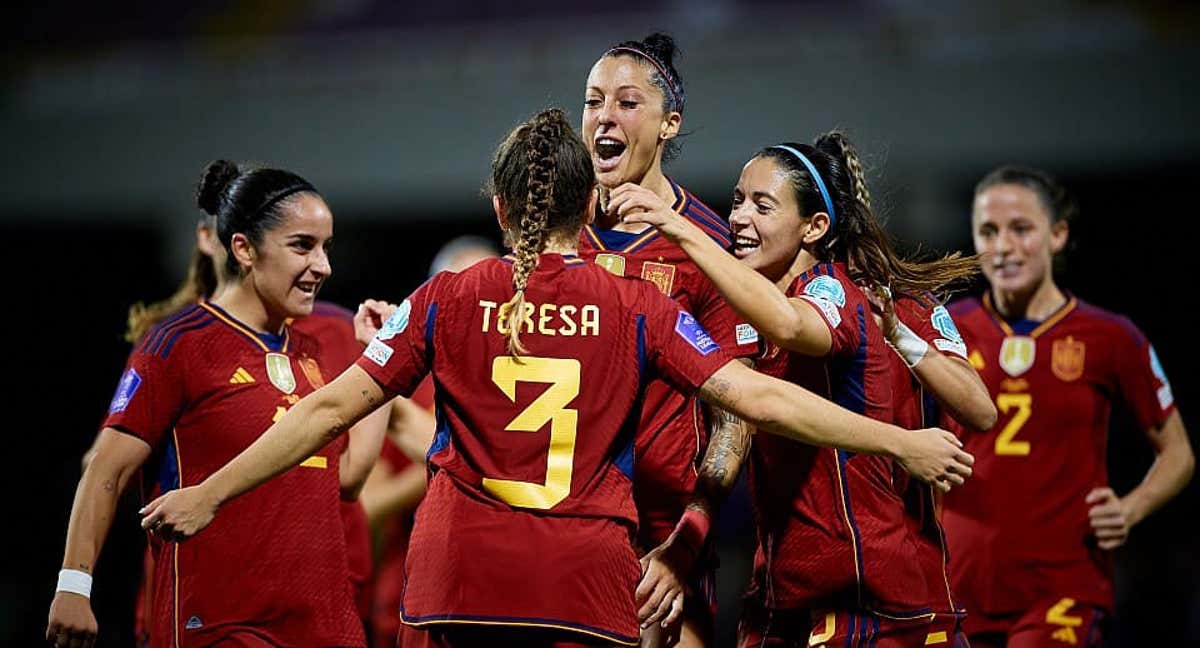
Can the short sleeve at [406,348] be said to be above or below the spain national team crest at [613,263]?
below

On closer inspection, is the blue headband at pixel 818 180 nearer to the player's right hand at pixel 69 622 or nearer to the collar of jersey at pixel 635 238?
the collar of jersey at pixel 635 238

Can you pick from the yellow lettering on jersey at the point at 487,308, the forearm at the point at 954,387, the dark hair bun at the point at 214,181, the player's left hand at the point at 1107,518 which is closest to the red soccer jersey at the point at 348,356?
the dark hair bun at the point at 214,181

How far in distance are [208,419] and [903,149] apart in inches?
360

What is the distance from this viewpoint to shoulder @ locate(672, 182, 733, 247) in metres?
4.50

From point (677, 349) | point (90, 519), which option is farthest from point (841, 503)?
point (90, 519)

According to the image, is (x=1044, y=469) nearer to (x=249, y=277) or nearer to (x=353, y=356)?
(x=353, y=356)

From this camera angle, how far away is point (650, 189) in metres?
4.69

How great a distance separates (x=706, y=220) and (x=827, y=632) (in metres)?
1.37

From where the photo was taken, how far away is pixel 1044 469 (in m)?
5.75

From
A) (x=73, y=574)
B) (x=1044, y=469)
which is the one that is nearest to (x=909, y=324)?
(x=1044, y=469)

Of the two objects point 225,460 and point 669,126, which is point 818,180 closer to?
point 669,126

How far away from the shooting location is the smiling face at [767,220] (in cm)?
424

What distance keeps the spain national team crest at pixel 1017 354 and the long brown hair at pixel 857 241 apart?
1.63 meters

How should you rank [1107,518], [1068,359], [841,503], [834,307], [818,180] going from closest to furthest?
[834,307] → [841,503] → [818,180] → [1107,518] → [1068,359]
